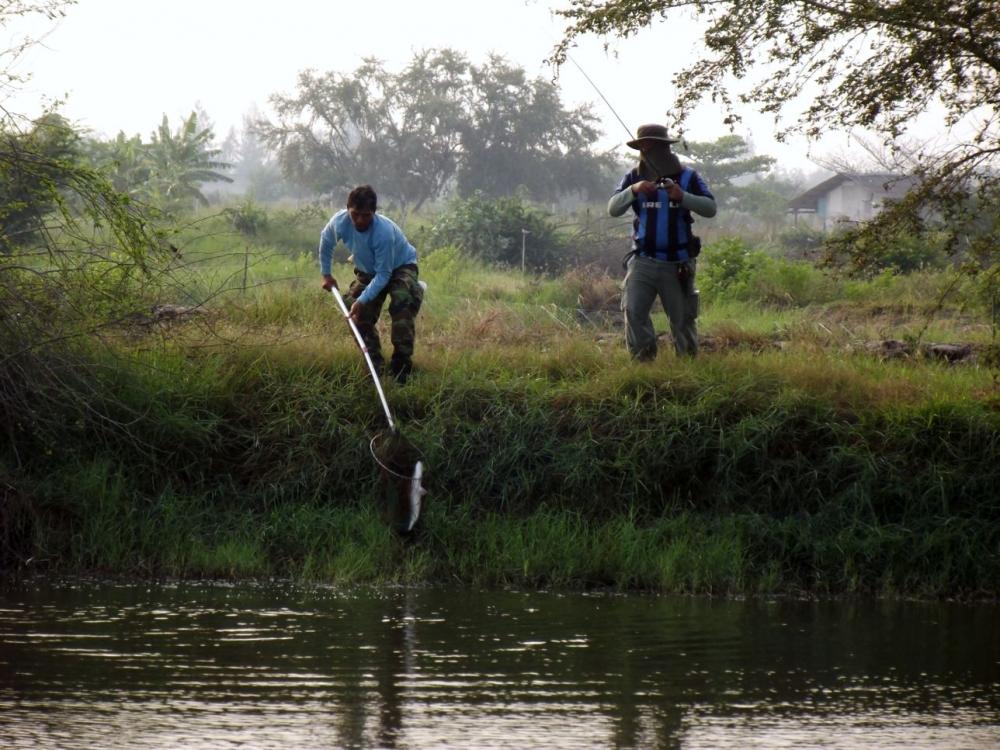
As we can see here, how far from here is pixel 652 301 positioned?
30.0 ft

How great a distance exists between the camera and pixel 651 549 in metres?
7.76

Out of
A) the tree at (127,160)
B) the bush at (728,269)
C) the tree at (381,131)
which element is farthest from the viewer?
the tree at (381,131)

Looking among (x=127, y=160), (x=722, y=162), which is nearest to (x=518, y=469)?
(x=127, y=160)

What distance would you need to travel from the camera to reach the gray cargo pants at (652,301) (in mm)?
9023

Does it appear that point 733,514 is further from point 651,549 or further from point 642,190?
point 642,190

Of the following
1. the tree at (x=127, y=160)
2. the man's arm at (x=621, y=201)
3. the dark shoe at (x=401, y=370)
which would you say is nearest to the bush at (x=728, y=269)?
the man's arm at (x=621, y=201)

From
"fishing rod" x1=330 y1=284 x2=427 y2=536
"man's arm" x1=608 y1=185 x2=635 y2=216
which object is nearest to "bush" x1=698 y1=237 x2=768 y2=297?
"man's arm" x1=608 y1=185 x2=635 y2=216

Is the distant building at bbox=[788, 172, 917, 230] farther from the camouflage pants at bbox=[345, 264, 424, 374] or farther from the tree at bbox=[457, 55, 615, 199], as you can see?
the camouflage pants at bbox=[345, 264, 424, 374]

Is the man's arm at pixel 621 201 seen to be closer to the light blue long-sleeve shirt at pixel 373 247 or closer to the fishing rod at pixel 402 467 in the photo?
the light blue long-sleeve shirt at pixel 373 247

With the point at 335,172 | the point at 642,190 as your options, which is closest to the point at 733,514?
the point at 642,190

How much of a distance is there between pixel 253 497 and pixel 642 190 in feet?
10.4

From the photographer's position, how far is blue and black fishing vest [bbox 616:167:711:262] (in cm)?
893

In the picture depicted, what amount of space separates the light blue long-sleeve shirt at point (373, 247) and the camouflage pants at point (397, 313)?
0.29ft

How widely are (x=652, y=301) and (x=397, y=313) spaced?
1.73 m
